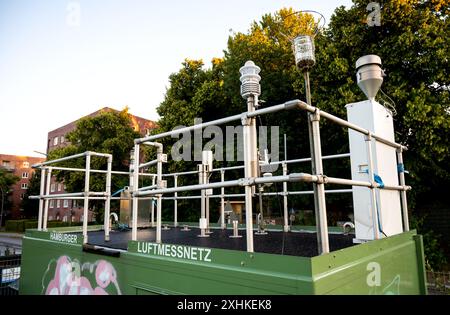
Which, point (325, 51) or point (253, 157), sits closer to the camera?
point (253, 157)

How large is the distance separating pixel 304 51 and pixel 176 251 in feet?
7.99

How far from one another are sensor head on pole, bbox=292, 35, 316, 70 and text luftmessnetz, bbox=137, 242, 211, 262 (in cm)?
218

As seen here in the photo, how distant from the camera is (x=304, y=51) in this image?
10.5 ft

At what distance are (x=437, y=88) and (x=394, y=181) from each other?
8058 millimetres

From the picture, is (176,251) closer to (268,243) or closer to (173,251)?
(173,251)

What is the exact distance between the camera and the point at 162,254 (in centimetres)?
278

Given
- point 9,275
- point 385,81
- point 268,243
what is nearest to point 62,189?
point 9,275

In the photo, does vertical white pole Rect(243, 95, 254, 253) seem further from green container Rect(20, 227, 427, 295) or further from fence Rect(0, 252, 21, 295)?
fence Rect(0, 252, 21, 295)

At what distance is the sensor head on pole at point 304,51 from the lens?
3186 mm

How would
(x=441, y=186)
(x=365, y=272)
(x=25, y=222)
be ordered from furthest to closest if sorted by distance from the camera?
(x=25, y=222) → (x=441, y=186) → (x=365, y=272)
